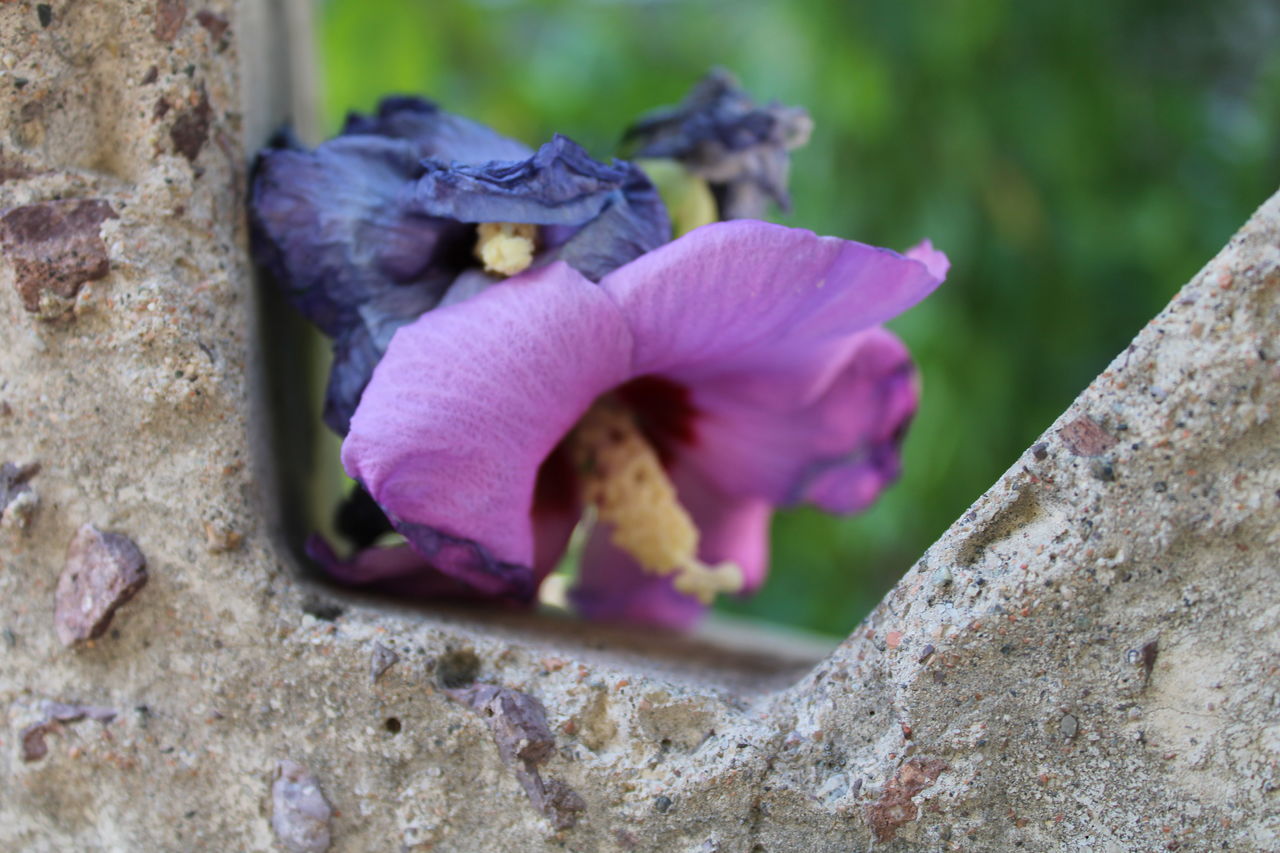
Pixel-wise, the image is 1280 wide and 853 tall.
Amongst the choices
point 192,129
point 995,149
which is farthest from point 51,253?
point 995,149

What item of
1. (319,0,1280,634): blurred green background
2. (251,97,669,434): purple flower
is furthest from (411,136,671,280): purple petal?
(319,0,1280,634): blurred green background

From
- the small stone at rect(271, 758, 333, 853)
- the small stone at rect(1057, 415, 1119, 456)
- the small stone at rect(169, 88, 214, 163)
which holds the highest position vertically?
the small stone at rect(1057, 415, 1119, 456)

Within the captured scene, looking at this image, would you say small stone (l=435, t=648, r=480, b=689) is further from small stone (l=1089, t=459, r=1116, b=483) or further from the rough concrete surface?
small stone (l=1089, t=459, r=1116, b=483)

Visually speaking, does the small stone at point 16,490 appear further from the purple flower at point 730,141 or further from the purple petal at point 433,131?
the purple flower at point 730,141

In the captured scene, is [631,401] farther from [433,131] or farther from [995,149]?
[995,149]

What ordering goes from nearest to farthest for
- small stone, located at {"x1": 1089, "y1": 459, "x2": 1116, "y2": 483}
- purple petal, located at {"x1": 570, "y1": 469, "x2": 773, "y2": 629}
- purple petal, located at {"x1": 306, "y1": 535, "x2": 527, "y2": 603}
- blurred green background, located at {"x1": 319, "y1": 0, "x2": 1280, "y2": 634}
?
small stone, located at {"x1": 1089, "y1": 459, "x2": 1116, "y2": 483} < purple petal, located at {"x1": 306, "y1": 535, "x2": 527, "y2": 603} < purple petal, located at {"x1": 570, "y1": 469, "x2": 773, "y2": 629} < blurred green background, located at {"x1": 319, "y1": 0, "x2": 1280, "y2": 634}

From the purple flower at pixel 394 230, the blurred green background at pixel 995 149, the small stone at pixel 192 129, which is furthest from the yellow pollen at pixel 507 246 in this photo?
the blurred green background at pixel 995 149
